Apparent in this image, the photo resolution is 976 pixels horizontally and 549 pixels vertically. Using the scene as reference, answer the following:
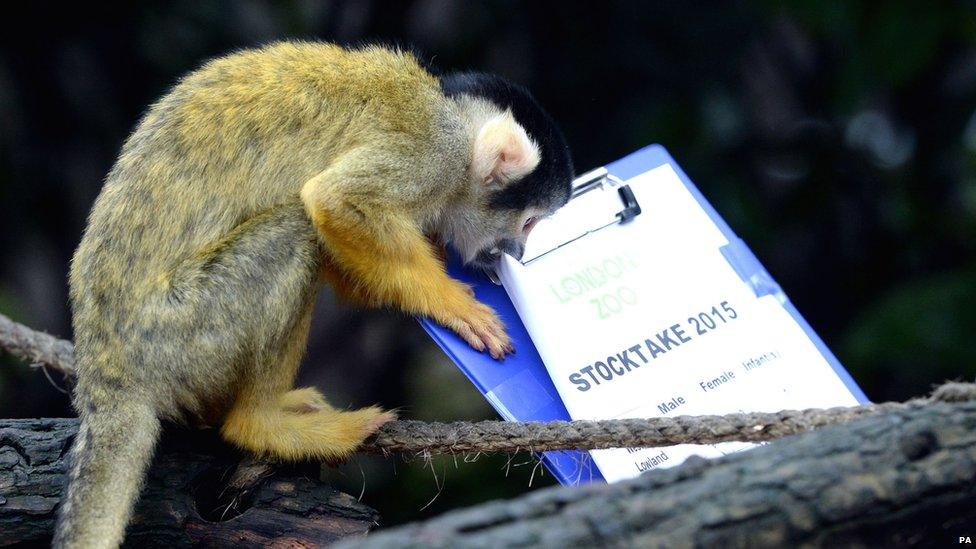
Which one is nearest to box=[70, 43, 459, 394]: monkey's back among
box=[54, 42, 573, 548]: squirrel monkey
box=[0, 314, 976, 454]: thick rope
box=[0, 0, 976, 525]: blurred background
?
box=[54, 42, 573, 548]: squirrel monkey

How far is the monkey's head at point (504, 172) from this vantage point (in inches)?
115

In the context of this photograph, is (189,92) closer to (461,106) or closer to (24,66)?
(461,106)

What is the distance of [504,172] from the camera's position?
2.98 metres

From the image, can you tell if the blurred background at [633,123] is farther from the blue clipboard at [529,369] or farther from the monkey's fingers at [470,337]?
the monkey's fingers at [470,337]

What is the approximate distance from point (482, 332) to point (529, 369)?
17 centimetres

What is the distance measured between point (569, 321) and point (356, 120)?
35.0 inches

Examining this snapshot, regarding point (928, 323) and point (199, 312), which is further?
point (928, 323)

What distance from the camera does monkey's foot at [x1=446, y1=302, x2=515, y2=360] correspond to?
2676mm

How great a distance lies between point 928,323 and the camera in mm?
4129

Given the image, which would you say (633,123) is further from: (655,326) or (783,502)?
(783,502)

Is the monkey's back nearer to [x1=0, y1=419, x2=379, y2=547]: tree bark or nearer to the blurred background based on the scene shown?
[x1=0, y1=419, x2=379, y2=547]: tree bark

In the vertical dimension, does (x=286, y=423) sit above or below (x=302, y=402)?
below

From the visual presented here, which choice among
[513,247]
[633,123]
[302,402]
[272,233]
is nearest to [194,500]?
[302,402]

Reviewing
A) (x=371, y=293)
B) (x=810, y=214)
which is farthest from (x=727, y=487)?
(x=810, y=214)
